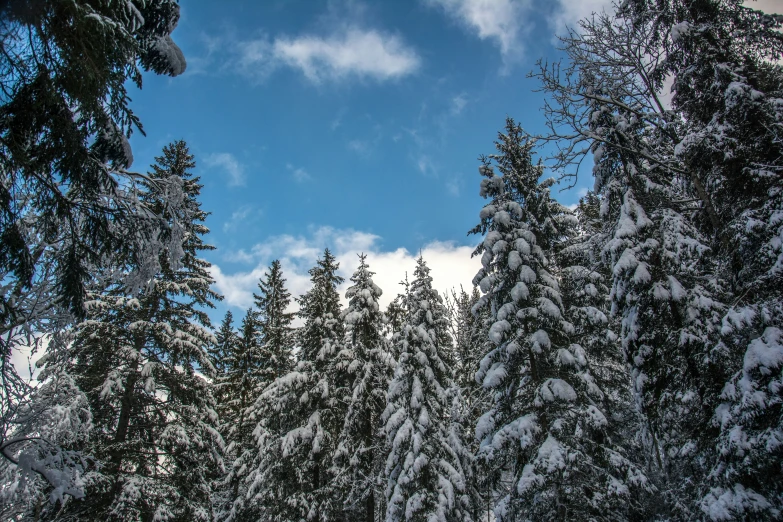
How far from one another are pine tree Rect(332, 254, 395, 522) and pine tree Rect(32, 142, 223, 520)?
508cm

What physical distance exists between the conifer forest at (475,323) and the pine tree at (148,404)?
0.30 feet

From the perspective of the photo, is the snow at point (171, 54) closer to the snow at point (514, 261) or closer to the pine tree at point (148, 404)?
the pine tree at point (148, 404)

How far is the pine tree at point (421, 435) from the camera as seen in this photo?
523 inches

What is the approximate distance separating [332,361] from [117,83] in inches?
583

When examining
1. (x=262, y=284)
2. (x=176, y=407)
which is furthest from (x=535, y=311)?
(x=262, y=284)

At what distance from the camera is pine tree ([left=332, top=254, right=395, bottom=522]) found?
1574 cm

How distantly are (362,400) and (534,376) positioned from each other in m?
7.85

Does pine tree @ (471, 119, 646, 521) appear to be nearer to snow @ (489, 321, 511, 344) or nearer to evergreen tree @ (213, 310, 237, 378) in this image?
snow @ (489, 321, 511, 344)

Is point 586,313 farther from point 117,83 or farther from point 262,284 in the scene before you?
point 262,284

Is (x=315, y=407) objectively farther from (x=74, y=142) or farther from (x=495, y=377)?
(x=74, y=142)

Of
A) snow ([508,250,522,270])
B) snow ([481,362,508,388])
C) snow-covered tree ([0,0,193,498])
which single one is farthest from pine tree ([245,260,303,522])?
snow-covered tree ([0,0,193,498])

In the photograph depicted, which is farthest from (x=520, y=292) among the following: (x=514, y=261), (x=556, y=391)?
(x=556, y=391)

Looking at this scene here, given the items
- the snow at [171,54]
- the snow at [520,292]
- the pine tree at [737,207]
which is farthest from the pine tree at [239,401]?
the pine tree at [737,207]

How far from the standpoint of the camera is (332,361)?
17.8 m
